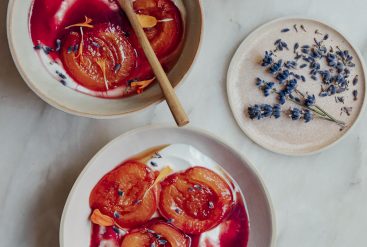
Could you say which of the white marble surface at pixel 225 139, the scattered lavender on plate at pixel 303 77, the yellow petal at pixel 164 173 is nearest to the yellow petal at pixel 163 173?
the yellow petal at pixel 164 173

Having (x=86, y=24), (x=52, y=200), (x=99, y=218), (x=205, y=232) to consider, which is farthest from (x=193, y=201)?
(x=86, y=24)

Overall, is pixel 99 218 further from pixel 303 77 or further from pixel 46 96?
pixel 303 77

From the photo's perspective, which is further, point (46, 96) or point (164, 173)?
point (164, 173)

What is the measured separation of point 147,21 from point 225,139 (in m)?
0.32

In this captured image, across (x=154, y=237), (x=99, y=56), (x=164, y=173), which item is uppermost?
(x=99, y=56)

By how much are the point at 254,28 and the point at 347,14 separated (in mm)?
223

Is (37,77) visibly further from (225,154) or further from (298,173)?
(298,173)

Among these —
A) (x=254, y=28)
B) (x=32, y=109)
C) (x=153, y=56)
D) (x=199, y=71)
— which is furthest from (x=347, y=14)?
(x=32, y=109)

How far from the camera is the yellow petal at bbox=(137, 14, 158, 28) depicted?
112cm

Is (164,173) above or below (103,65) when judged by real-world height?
below

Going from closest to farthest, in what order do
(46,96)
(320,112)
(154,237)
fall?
(46,96) < (154,237) < (320,112)

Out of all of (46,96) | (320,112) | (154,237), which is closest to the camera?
(46,96)

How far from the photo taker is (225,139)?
1237mm

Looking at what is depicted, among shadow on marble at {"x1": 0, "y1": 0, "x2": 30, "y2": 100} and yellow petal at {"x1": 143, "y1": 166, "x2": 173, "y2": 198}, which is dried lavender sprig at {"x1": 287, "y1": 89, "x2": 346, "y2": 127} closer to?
yellow petal at {"x1": 143, "y1": 166, "x2": 173, "y2": 198}
